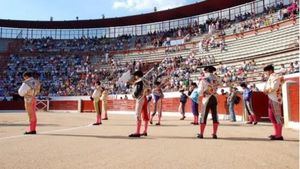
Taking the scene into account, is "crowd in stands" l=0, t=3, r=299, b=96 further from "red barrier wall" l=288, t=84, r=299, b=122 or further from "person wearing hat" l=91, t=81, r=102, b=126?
"person wearing hat" l=91, t=81, r=102, b=126

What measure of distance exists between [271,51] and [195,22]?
15841 millimetres

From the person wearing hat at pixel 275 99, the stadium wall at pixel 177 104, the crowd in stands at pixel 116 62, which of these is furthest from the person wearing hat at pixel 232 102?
the person wearing hat at pixel 275 99

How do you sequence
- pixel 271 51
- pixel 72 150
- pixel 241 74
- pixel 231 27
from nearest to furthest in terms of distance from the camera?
pixel 72 150, pixel 241 74, pixel 271 51, pixel 231 27

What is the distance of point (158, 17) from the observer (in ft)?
138

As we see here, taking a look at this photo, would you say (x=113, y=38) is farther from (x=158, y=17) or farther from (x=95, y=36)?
(x=158, y=17)

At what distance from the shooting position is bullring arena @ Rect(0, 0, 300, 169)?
18.2 feet

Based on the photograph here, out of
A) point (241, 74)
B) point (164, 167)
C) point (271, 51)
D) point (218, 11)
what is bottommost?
point (164, 167)

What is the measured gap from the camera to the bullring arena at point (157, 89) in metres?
5.55

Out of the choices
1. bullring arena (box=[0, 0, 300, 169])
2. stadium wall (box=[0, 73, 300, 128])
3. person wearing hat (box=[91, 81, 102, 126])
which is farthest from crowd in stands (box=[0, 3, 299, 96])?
person wearing hat (box=[91, 81, 102, 126])

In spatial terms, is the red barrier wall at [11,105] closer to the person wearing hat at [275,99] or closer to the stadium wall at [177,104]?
the stadium wall at [177,104]

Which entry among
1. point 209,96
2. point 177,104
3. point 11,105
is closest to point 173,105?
point 177,104

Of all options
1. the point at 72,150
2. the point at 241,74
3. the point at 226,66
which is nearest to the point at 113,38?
the point at 226,66

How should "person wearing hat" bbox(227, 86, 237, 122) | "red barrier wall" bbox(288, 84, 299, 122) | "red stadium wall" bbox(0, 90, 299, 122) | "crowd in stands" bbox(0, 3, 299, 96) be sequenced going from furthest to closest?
"crowd in stands" bbox(0, 3, 299, 96) < "person wearing hat" bbox(227, 86, 237, 122) < "red stadium wall" bbox(0, 90, 299, 122) < "red barrier wall" bbox(288, 84, 299, 122)

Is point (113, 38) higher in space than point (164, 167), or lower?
higher
